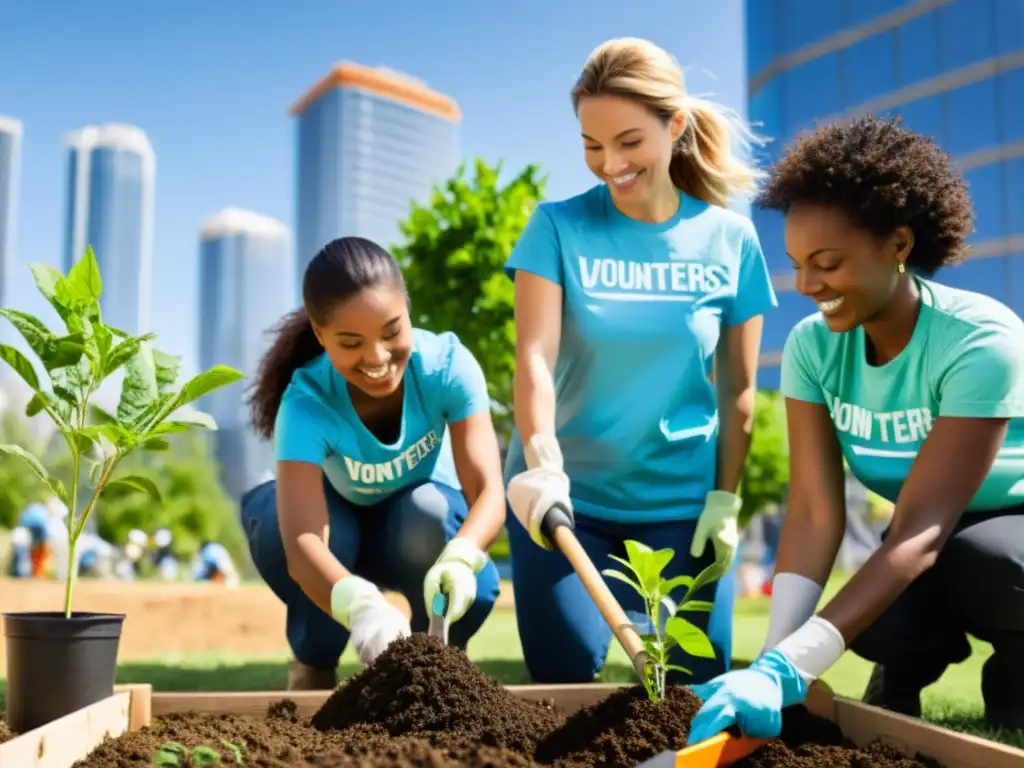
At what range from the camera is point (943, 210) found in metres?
2.15

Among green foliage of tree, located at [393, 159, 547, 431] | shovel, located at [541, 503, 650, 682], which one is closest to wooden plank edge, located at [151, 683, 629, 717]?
shovel, located at [541, 503, 650, 682]

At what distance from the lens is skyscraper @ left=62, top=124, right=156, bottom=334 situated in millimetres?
92875

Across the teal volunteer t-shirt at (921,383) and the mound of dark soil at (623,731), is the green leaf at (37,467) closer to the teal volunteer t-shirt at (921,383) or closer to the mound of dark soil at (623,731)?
the mound of dark soil at (623,731)

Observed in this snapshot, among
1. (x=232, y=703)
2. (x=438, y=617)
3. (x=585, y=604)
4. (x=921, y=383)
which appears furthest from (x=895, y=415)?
(x=232, y=703)

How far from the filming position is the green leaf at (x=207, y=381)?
1.96m

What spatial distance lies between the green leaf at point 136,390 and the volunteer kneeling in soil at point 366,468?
46 cm

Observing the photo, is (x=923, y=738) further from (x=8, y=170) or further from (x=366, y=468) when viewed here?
(x=8, y=170)

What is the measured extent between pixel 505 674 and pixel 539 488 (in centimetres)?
205

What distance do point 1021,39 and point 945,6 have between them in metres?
2.09

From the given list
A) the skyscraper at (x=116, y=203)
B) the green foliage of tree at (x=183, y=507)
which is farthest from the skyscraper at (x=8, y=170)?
the green foliage of tree at (x=183, y=507)

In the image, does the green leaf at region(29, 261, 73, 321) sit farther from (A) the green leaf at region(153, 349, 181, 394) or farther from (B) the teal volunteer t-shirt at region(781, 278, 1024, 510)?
(B) the teal volunteer t-shirt at region(781, 278, 1024, 510)

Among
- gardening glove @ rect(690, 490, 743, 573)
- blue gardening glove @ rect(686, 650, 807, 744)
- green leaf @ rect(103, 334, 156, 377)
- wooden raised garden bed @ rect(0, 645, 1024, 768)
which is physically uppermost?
green leaf @ rect(103, 334, 156, 377)

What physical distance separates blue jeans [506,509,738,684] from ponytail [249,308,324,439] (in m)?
0.77

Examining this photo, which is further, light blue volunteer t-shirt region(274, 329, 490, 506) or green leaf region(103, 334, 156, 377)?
light blue volunteer t-shirt region(274, 329, 490, 506)
